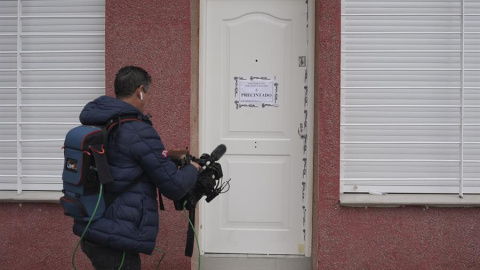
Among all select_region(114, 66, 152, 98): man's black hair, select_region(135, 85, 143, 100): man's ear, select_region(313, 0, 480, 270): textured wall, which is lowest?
select_region(313, 0, 480, 270): textured wall

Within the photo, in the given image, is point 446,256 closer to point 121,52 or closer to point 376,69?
point 376,69

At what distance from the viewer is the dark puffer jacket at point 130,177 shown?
9.72 ft

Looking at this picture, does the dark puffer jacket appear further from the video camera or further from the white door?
the white door

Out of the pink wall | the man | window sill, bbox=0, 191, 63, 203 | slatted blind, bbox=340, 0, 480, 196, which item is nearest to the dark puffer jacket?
the man

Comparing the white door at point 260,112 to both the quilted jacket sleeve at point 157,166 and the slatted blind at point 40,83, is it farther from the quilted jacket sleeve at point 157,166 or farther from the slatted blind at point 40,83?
the quilted jacket sleeve at point 157,166

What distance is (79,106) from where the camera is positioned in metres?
4.99

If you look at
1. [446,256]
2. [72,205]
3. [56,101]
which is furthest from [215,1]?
[446,256]

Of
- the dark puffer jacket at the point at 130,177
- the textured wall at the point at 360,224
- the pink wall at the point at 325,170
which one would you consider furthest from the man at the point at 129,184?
the textured wall at the point at 360,224

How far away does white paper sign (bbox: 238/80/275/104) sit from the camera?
500 centimetres

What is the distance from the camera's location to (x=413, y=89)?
4848mm

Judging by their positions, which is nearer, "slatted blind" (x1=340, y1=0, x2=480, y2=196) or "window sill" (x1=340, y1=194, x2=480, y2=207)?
"window sill" (x1=340, y1=194, x2=480, y2=207)

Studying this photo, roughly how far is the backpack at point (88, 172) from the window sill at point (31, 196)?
1937 millimetres

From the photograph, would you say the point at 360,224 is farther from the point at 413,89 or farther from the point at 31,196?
the point at 31,196

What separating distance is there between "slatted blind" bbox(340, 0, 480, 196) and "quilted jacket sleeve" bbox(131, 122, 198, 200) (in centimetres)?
220
